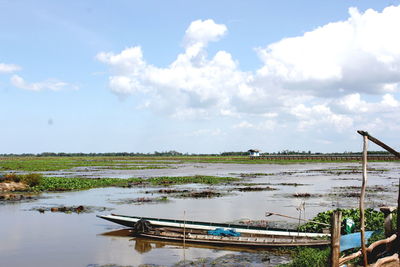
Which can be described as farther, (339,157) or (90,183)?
(339,157)

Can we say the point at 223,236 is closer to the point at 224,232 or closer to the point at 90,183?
the point at 224,232

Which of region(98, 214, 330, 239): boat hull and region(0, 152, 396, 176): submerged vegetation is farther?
region(0, 152, 396, 176): submerged vegetation

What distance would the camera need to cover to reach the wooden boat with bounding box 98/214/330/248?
12164 mm

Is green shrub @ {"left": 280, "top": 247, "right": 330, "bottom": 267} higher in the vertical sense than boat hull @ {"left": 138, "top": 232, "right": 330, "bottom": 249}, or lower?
higher

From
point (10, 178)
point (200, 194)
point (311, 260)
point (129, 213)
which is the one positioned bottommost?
point (129, 213)

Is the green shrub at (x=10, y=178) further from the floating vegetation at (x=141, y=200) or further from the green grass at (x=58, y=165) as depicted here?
the green grass at (x=58, y=165)

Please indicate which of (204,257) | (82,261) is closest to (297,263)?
(204,257)

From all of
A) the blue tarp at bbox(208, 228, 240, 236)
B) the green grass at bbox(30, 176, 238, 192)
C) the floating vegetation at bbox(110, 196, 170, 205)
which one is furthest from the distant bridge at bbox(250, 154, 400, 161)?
the blue tarp at bbox(208, 228, 240, 236)

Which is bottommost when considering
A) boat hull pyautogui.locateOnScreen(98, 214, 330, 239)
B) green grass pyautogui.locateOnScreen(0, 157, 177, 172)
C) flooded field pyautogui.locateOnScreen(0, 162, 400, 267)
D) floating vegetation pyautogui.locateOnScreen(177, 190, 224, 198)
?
flooded field pyautogui.locateOnScreen(0, 162, 400, 267)

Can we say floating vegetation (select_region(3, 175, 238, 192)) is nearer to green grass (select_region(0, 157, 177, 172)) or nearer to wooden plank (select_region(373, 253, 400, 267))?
green grass (select_region(0, 157, 177, 172))

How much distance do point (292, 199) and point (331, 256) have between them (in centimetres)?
1830

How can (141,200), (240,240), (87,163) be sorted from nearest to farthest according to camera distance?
1. (240,240)
2. (141,200)
3. (87,163)

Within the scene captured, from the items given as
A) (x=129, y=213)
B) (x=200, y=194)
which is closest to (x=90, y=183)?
(x=200, y=194)

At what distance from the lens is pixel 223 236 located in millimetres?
13359
